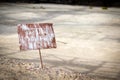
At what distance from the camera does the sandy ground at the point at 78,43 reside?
21.3 feet

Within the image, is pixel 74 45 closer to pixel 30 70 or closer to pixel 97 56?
pixel 97 56

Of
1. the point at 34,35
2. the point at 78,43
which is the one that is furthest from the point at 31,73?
the point at 78,43

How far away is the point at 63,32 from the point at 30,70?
4247 millimetres

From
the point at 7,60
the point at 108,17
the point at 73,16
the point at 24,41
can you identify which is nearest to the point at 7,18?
the point at 73,16

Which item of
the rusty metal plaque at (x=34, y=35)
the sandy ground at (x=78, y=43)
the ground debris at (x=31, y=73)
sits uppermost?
the rusty metal plaque at (x=34, y=35)

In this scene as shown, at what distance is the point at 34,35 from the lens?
5.96 m

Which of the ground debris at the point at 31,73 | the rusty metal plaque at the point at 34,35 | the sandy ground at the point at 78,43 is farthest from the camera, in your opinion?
the sandy ground at the point at 78,43

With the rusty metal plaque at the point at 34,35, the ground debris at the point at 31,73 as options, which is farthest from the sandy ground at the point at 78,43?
the rusty metal plaque at the point at 34,35

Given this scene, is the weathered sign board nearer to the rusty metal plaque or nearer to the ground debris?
the rusty metal plaque

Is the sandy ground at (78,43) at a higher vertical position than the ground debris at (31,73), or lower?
higher

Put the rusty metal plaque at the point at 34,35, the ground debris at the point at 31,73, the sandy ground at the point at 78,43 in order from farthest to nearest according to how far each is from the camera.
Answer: the sandy ground at the point at 78,43 → the rusty metal plaque at the point at 34,35 → the ground debris at the point at 31,73

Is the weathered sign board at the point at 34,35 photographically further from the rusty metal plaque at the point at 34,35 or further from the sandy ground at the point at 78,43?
the sandy ground at the point at 78,43

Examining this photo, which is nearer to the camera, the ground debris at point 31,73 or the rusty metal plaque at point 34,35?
the ground debris at point 31,73

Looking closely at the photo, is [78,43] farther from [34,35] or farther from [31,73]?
[31,73]
